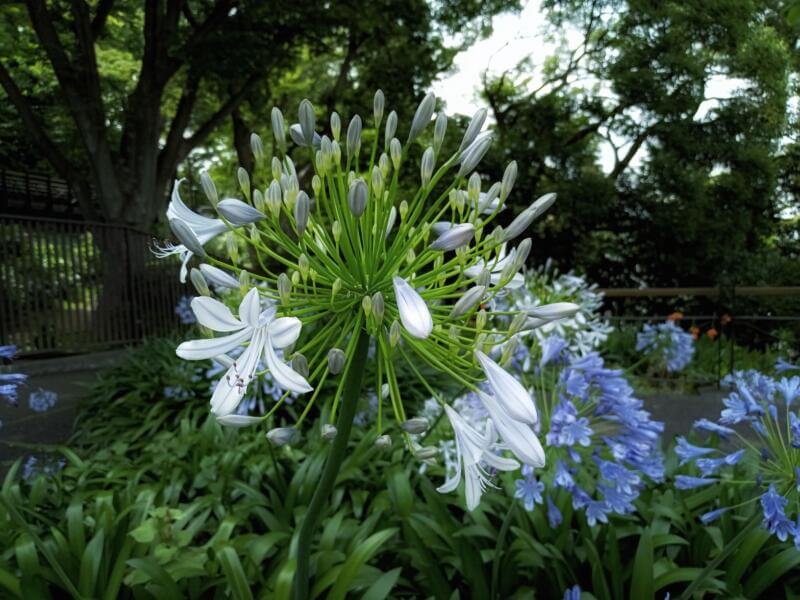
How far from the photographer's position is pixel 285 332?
1.03m

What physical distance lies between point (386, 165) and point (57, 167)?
1013 cm

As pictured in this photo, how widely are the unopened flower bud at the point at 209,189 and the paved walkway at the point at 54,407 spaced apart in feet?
14.7

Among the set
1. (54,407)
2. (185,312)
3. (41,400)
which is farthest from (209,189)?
(185,312)

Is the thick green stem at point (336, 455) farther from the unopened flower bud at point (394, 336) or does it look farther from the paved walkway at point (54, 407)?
the paved walkway at point (54, 407)

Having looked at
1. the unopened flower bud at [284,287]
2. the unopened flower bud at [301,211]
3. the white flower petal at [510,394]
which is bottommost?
the white flower petal at [510,394]

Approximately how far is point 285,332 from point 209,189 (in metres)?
0.42

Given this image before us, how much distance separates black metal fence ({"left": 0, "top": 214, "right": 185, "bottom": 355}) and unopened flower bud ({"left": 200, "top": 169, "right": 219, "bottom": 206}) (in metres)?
6.30

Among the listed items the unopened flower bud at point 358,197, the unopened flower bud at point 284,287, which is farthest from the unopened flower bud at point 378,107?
the unopened flower bud at point 284,287

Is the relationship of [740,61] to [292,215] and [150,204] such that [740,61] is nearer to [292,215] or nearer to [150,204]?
[150,204]

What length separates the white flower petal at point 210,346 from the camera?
1.02 meters

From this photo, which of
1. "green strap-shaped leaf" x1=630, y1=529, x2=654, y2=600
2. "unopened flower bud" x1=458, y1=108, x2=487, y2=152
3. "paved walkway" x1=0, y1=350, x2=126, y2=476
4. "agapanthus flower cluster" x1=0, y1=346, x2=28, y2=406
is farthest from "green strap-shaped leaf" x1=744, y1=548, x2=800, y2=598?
"paved walkway" x1=0, y1=350, x2=126, y2=476

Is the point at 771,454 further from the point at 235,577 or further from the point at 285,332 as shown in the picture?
the point at 235,577

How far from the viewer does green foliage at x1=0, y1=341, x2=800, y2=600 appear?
206 centimetres

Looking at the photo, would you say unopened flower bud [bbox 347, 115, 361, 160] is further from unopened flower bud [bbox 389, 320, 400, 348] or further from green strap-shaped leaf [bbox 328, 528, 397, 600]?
green strap-shaped leaf [bbox 328, 528, 397, 600]
